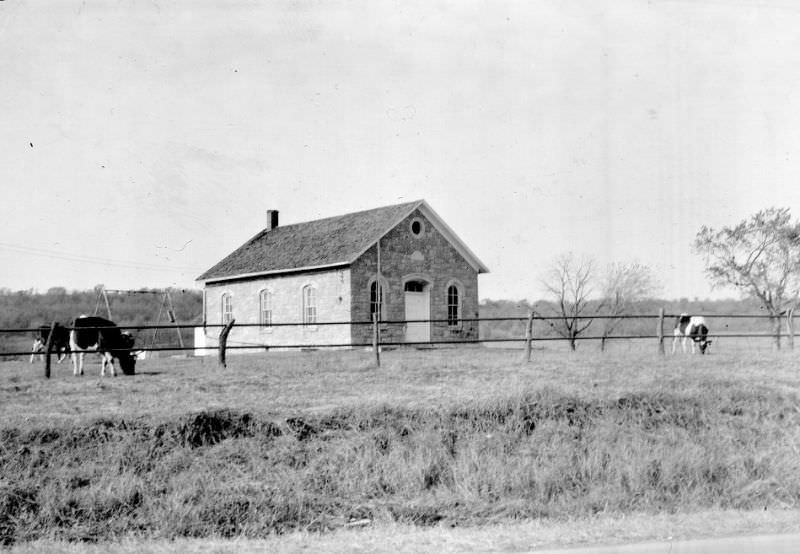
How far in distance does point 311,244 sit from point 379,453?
60.6 feet

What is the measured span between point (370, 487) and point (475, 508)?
4.61 ft

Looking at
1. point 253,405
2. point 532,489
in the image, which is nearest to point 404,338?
point 253,405

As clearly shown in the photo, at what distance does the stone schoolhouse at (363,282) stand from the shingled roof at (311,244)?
0.06 m

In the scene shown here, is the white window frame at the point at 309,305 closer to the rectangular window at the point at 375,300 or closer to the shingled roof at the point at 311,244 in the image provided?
the shingled roof at the point at 311,244

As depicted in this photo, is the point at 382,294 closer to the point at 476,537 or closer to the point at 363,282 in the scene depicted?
the point at 363,282

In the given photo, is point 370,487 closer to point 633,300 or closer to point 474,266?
point 474,266

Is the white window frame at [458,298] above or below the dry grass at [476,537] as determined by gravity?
above

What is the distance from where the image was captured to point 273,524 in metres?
9.12

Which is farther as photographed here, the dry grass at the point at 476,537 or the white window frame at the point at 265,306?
the white window frame at the point at 265,306

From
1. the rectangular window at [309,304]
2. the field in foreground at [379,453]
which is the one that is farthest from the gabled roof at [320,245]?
the field in foreground at [379,453]

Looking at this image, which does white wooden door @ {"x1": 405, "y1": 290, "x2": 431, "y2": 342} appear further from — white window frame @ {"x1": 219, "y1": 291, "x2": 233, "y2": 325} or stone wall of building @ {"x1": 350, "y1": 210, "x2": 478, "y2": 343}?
white window frame @ {"x1": 219, "y1": 291, "x2": 233, "y2": 325}

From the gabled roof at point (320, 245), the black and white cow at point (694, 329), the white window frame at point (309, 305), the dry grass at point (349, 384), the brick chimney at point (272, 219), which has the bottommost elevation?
the dry grass at point (349, 384)

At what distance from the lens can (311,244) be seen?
2880 cm

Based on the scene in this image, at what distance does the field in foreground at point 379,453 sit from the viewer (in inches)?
367
